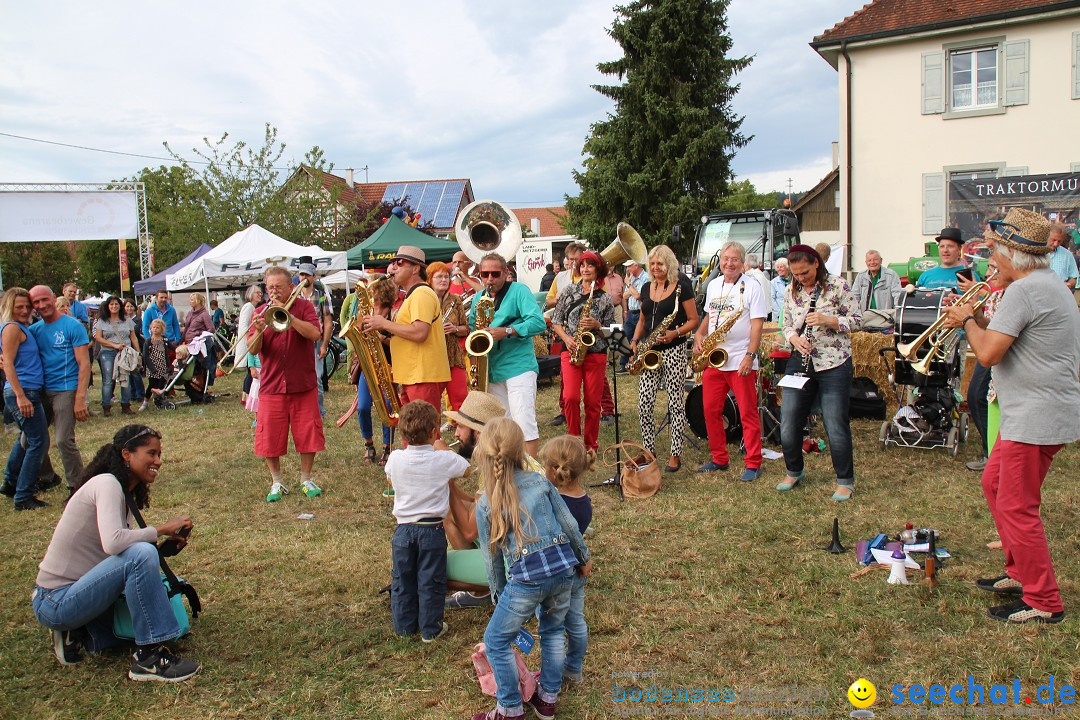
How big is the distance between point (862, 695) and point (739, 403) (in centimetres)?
331

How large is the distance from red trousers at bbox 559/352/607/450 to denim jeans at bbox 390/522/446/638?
287 cm

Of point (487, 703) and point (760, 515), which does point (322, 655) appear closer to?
point (487, 703)

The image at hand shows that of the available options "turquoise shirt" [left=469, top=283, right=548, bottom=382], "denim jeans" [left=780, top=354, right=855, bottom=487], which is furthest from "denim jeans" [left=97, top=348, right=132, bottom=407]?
"denim jeans" [left=780, top=354, right=855, bottom=487]

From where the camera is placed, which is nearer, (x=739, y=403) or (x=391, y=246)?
(x=739, y=403)

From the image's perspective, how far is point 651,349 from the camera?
247 inches

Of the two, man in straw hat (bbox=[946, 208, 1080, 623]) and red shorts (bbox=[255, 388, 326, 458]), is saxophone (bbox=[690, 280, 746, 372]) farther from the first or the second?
red shorts (bbox=[255, 388, 326, 458])

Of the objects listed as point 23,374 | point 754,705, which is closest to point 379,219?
point 23,374

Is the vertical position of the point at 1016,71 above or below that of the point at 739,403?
above

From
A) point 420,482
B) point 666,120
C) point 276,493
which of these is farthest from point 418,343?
point 666,120

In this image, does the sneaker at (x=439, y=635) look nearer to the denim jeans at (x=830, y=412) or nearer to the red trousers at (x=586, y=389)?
the red trousers at (x=586, y=389)

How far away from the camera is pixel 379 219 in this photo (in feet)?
102

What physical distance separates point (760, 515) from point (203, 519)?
13.2 ft

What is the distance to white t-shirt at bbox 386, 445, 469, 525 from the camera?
3.71 m

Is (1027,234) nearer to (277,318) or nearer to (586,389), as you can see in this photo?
(586,389)
